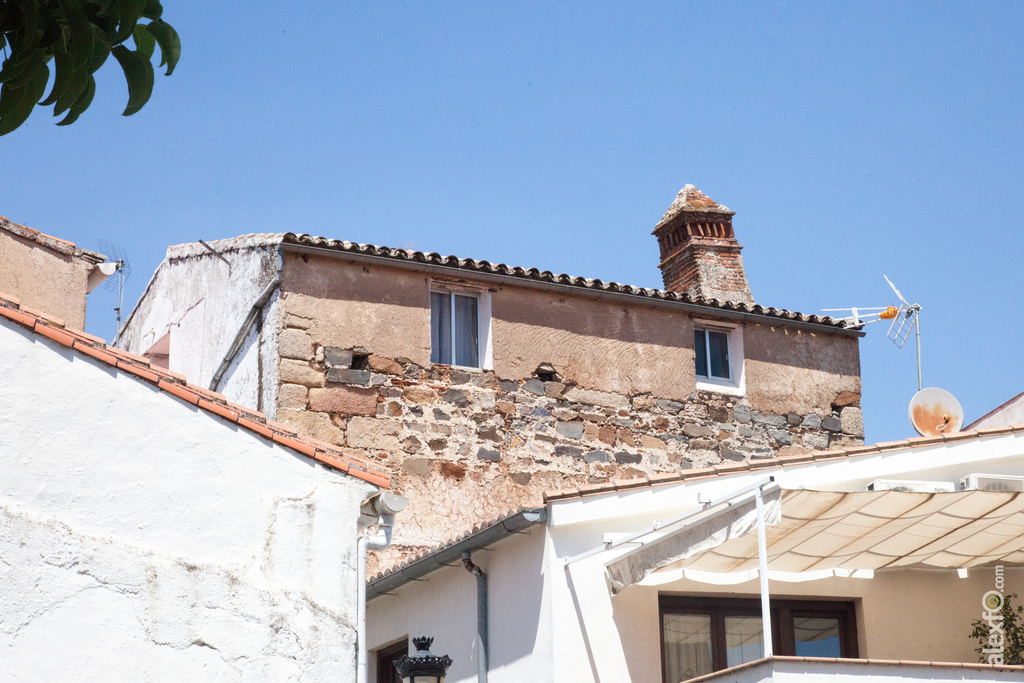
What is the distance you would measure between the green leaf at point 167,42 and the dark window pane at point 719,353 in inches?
496

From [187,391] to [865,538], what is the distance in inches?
202

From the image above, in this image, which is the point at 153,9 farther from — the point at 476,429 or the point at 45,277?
the point at 476,429

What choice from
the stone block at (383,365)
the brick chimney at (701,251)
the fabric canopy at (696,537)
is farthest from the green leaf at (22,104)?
the brick chimney at (701,251)

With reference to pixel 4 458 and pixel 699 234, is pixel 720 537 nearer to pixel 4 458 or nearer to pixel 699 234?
pixel 4 458

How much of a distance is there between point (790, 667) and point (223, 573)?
3.63 metres

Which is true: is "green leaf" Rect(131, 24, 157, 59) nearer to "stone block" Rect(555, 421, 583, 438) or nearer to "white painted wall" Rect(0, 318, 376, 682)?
"white painted wall" Rect(0, 318, 376, 682)

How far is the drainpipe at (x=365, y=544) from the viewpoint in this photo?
7848 millimetres

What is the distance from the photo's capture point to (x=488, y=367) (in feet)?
46.4

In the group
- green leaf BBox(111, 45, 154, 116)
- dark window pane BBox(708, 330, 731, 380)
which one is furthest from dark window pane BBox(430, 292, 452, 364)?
green leaf BBox(111, 45, 154, 116)

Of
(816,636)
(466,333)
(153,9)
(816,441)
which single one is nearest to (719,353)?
(816,441)

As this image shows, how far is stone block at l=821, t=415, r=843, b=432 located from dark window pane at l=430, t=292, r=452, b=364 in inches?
197

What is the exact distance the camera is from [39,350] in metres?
7.48

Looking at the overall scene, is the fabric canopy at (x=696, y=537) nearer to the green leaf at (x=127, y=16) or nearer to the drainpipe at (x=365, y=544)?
the drainpipe at (x=365, y=544)

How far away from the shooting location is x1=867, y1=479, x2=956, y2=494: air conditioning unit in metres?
9.29
